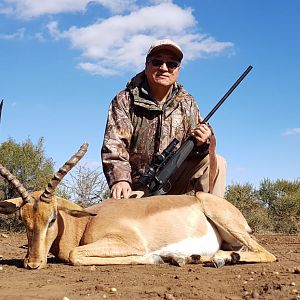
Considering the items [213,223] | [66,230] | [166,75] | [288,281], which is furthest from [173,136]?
[288,281]

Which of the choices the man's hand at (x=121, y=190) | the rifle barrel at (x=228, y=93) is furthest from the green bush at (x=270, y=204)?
the man's hand at (x=121, y=190)

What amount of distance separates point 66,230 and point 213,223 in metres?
1.70

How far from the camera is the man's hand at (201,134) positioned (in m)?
7.55

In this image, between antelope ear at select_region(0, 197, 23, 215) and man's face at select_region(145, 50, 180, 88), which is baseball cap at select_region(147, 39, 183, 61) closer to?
man's face at select_region(145, 50, 180, 88)

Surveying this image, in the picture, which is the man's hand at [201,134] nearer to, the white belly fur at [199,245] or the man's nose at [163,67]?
the man's nose at [163,67]

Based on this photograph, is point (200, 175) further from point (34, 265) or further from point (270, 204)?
point (270, 204)

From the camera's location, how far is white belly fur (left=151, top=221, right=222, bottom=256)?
20.1ft

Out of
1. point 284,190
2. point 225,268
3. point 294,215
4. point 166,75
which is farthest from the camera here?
point 284,190

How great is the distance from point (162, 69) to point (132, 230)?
2.92m

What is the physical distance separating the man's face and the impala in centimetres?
217

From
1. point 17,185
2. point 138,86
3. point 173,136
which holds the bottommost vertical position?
point 17,185

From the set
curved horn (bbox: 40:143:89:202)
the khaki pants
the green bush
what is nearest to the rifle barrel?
the khaki pants

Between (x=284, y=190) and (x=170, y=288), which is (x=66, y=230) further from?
(x=284, y=190)

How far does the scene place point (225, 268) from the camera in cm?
564
